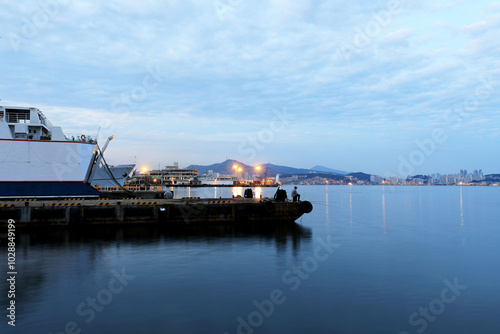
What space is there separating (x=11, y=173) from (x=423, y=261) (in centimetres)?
3765

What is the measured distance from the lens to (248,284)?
16.2 m

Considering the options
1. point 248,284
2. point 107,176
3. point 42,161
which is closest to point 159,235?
point 248,284

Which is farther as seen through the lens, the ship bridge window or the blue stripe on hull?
the ship bridge window

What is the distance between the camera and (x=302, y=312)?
41.9 feet

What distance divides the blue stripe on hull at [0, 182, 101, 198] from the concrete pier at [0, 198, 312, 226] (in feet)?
16.3

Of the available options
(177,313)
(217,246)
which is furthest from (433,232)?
(177,313)

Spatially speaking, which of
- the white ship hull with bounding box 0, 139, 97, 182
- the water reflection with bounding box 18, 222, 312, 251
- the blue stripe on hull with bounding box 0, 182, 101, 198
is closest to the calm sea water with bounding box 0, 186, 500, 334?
the water reflection with bounding box 18, 222, 312, 251

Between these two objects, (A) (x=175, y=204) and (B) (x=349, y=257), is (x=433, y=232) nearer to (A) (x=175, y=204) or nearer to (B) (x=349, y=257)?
(B) (x=349, y=257)

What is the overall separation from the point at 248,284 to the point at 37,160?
97.9ft

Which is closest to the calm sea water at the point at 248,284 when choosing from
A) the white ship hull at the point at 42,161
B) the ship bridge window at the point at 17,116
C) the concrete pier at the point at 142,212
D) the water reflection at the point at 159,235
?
the water reflection at the point at 159,235

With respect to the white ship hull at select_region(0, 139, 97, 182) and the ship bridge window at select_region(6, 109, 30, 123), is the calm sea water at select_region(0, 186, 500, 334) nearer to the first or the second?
the white ship hull at select_region(0, 139, 97, 182)

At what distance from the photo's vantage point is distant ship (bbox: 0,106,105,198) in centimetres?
3516

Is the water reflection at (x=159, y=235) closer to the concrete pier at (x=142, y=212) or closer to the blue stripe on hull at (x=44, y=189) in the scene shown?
the concrete pier at (x=142, y=212)

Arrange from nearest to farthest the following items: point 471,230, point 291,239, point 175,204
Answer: point 291,239
point 175,204
point 471,230
